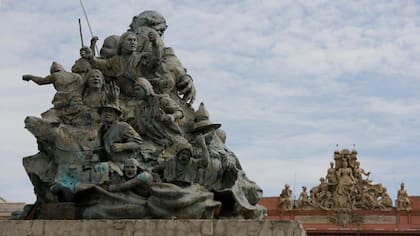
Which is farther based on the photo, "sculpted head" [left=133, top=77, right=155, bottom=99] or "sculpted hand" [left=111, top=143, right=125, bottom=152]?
"sculpted head" [left=133, top=77, right=155, bottom=99]

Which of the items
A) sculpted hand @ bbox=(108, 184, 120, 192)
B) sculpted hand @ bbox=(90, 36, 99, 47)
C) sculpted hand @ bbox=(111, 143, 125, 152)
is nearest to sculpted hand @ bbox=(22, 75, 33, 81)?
sculpted hand @ bbox=(90, 36, 99, 47)

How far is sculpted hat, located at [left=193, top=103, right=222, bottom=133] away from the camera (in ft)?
37.4

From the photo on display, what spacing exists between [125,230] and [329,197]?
28.6 meters

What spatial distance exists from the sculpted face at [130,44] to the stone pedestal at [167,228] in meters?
2.89

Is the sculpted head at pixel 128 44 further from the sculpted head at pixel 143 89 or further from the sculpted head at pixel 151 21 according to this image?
the sculpted head at pixel 143 89

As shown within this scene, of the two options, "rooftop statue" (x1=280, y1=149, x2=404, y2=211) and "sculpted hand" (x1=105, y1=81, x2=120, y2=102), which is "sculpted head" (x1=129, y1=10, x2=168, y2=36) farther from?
"rooftop statue" (x1=280, y1=149, x2=404, y2=211)

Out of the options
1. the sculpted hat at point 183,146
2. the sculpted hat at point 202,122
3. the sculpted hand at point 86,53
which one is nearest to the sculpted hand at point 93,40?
the sculpted hand at point 86,53

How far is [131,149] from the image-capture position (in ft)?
35.3

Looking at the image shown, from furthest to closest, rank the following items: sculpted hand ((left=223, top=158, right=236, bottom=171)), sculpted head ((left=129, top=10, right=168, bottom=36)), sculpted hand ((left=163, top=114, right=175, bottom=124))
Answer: sculpted head ((left=129, top=10, right=168, bottom=36)), sculpted hand ((left=163, top=114, right=175, bottom=124)), sculpted hand ((left=223, top=158, right=236, bottom=171))

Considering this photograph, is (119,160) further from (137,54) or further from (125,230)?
(137,54)

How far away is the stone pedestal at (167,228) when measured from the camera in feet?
32.8

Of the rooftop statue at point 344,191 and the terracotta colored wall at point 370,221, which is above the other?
the rooftop statue at point 344,191

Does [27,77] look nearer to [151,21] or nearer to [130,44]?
[130,44]

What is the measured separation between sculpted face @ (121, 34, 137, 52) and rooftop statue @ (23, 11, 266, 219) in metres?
0.01
